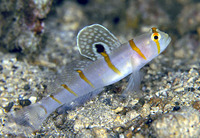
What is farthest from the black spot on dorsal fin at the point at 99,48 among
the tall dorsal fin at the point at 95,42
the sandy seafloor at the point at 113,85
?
the sandy seafloor at the point at 113,85

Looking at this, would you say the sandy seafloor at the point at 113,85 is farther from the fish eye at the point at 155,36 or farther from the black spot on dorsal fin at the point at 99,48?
the fish eye at the point at 155,36

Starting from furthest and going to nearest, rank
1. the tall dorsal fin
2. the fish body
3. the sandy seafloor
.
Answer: the tall dorsal fin
the fish body
the sandy seafloor

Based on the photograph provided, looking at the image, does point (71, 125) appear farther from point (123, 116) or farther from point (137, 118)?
point (137, 118)

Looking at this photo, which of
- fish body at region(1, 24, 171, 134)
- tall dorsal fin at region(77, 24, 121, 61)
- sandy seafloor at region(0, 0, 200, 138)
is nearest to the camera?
sandy seafloor at region(0, 0, 200, 138)

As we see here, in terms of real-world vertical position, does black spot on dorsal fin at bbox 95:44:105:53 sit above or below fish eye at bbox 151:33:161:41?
below

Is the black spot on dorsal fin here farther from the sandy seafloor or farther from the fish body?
the sandy seafloor

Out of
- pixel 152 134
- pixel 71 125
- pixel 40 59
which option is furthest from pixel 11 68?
pixel 152 134

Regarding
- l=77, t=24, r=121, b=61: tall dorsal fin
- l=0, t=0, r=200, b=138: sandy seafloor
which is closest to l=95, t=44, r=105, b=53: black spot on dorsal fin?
l=77, t=24, r=121, b=61: tall dorsal fin
